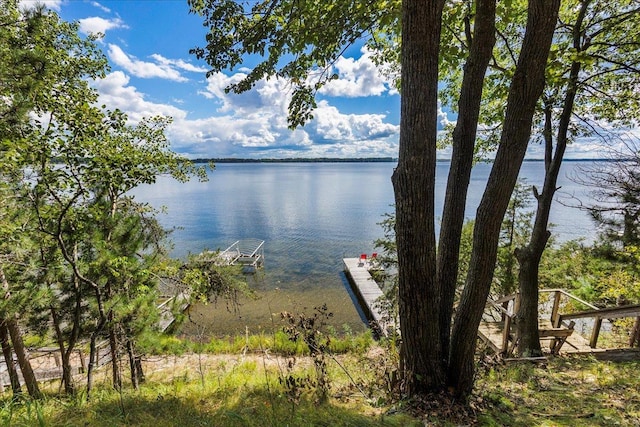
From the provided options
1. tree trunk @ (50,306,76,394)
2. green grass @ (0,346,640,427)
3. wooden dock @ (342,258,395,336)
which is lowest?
wooden dock @ (342,258,395,336)

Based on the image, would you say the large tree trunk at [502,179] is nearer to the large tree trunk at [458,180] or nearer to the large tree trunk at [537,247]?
the large tree trunk at [458,180]

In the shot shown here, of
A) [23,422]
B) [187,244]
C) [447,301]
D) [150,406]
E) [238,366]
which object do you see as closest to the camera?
[23,422]

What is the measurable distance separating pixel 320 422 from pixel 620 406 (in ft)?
9.50

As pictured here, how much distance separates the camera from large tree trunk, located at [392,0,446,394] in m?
2.11

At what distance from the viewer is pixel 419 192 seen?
7.29 feet

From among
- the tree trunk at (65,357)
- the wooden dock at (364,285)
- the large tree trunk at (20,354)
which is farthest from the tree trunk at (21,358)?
the wooden dock at (364,285)

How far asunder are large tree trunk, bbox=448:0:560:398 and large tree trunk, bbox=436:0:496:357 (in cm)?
12

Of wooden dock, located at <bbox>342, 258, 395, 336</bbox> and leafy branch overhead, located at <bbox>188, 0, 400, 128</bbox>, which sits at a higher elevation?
leafy branch overhead, located at <bbox>188, 0, 400, 128</bbox>

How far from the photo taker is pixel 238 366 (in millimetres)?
7066

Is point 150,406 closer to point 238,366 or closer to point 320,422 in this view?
point 320,422

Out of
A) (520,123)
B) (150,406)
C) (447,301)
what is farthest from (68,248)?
→ (520,123)

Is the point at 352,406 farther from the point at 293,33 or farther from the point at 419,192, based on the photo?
the point at 293,33

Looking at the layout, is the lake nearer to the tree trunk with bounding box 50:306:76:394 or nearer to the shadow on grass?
the shadow on grass

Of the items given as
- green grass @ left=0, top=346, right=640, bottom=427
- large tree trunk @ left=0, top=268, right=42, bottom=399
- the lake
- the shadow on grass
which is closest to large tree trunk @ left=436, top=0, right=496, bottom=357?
green grass @ left=0, top=346, right=640, bottom=427
